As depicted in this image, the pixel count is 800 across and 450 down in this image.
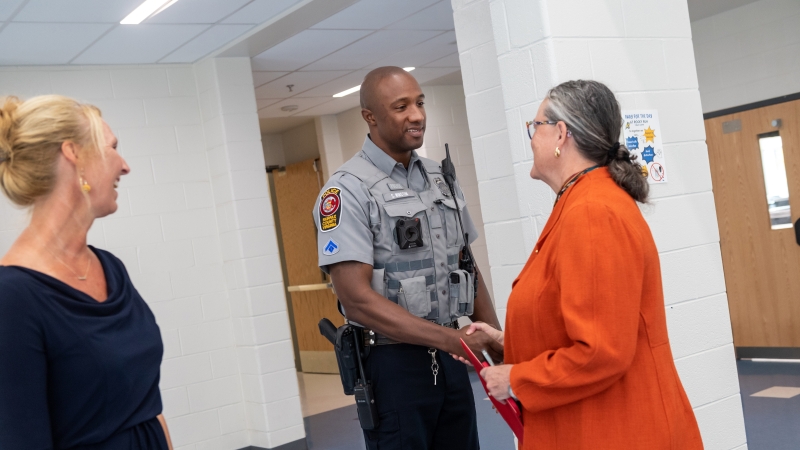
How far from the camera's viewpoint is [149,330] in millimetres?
1563

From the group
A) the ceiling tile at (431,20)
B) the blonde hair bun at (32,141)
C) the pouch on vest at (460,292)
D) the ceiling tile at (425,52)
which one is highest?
the ceiling tile at (431,20)

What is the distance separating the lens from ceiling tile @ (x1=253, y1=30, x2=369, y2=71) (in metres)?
5.23

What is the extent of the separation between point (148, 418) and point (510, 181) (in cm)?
176

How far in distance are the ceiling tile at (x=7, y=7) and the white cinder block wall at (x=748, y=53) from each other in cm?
515

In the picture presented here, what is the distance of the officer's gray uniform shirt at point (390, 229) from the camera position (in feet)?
7.22

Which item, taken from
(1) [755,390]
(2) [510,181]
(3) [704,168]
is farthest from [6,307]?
(1) [755,390]

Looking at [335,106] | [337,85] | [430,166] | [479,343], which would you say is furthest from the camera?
[335,106]

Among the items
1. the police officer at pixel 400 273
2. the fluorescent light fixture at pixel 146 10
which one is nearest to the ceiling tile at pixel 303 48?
the fluorescent light fixture at pixel 146 10

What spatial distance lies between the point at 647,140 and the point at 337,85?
475 centimetres

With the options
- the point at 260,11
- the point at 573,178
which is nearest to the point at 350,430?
the point at 260,11

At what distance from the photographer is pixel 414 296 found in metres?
2.24

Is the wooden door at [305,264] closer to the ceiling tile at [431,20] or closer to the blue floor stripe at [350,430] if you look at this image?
the blue floor stripe at [350,430]

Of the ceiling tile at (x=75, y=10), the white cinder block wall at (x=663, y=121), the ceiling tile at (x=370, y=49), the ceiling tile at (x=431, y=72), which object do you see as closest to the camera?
the white cinder block wall at (x=663, y=121)

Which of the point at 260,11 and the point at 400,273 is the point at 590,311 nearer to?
the point at 400,273
